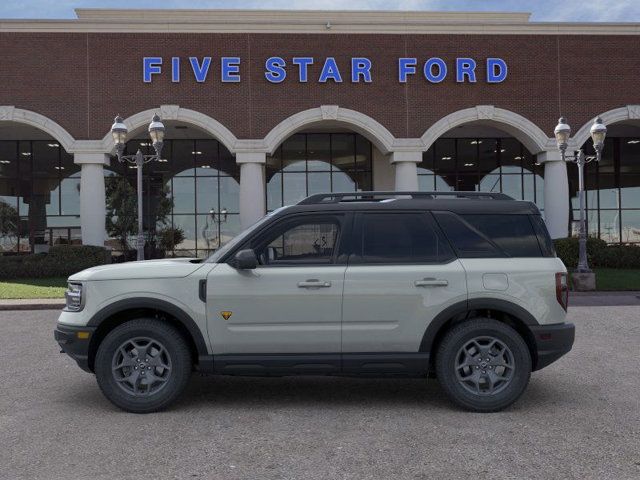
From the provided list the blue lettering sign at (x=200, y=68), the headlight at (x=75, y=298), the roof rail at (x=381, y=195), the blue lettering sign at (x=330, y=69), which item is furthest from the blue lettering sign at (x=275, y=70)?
the headlight at (x=75, y=298)

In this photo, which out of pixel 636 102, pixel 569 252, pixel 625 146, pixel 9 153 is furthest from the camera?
pixel 625 146

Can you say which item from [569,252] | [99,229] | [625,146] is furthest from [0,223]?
[625,146]

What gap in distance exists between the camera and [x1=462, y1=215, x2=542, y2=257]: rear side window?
17.6ft

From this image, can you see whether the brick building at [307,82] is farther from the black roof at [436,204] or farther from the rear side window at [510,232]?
the rear side window at [510,232]

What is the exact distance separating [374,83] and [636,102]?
10.8 m

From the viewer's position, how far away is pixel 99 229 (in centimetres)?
2255

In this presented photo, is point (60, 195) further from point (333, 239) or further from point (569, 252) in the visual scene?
point (333, 239)

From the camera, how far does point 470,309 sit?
17.1ft

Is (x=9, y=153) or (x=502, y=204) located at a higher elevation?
(x=9, y=153)

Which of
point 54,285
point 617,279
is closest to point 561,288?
point 617,279

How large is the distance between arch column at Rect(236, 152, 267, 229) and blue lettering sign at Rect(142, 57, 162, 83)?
4.54 m

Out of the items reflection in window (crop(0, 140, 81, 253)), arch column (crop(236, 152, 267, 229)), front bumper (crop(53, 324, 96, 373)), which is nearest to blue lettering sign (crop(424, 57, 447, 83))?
arch column (crop(236, 152, 267, 229))

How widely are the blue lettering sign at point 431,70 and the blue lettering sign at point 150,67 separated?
10.5m

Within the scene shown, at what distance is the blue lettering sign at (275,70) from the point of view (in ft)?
→ 74.3
